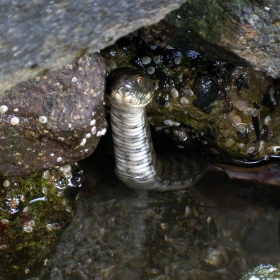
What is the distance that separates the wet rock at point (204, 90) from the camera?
354cm

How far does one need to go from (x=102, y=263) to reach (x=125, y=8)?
2.27m

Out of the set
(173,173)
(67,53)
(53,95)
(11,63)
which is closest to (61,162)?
(53,95)

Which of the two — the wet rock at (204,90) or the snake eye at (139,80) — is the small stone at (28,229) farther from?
the wet rock at (204,90)

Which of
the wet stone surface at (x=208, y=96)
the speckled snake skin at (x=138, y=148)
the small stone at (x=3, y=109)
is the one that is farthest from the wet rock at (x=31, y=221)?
the wet stone surface at (x=208, y=96)

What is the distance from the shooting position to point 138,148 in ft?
12.6

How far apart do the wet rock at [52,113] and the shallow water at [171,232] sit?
1.12 metres

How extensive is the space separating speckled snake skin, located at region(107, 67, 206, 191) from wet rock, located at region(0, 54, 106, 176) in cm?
46

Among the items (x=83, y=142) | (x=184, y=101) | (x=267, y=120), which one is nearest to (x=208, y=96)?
(x=184, y=101)

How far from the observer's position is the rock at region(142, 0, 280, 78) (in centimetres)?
247

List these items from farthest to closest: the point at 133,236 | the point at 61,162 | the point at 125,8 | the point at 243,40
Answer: the point at 133,236, the point at 61,162, the point at 243,40, the point at 125,8

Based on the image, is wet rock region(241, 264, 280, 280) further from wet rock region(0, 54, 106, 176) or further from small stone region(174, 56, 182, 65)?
small stone region(174, 56, 182, 65)

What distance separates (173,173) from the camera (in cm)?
427

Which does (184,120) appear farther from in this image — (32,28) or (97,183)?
(32,28)

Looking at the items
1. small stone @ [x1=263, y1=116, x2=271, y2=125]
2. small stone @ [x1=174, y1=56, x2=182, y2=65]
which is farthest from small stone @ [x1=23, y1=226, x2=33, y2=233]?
small stone @ [x1=263, y1=116, x2=271, y2=125]
